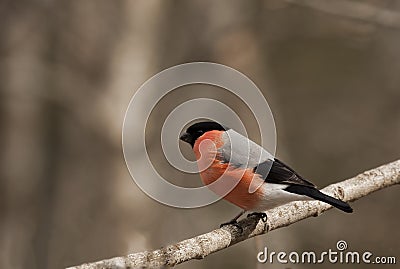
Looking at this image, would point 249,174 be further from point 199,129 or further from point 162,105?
point 162,105

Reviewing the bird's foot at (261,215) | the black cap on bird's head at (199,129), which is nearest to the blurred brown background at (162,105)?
the black cap on bird's head at (199,129)

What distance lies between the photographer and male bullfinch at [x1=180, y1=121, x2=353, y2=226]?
3207mm

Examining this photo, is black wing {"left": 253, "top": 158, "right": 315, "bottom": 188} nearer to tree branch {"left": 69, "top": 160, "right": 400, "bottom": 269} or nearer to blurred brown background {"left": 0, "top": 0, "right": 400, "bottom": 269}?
tree branch {"left": 69, "top": 160, "right": 400, "bottom": 269}

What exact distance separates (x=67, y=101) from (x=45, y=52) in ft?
4.09

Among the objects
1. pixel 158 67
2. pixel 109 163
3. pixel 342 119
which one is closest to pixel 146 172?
pixel 109 163

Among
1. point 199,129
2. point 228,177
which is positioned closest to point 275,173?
point 228,177

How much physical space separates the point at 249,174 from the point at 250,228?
25 cm

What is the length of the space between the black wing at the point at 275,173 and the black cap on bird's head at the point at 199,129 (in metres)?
0.31

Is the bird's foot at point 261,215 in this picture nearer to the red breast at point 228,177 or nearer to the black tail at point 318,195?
the red breast at point 228,177

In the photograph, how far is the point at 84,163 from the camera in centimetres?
810

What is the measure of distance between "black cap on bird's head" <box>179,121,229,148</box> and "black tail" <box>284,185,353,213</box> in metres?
0.50

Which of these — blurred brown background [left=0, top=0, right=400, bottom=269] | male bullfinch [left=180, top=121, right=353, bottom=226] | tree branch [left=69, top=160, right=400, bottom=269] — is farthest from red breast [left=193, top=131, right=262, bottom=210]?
blurred brown background [left=0, top=0, right=400, bottom=269]

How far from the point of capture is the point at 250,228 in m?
3.21

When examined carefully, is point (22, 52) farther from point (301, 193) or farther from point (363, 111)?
point (301, 193)
